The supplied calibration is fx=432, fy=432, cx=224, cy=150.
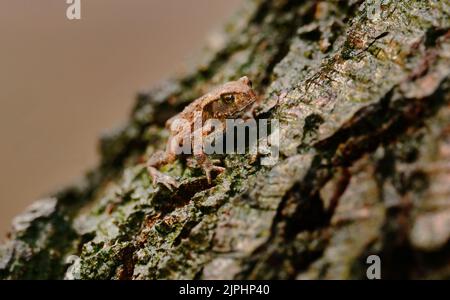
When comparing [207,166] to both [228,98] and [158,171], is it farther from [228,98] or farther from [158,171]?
[228,98]

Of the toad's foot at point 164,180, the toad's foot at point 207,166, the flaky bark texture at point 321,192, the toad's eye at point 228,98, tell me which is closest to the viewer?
the flaky bark texture at point 321,192

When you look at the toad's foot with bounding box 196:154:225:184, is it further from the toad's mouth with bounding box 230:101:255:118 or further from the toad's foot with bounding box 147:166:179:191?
the toad's mouth with bounding box 230:101:255:118

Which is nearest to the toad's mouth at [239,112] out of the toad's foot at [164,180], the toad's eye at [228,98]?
the toad's eye at [228,98]

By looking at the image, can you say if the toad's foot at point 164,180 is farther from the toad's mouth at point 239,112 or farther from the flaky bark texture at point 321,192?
the toad's mouth at point 239,112

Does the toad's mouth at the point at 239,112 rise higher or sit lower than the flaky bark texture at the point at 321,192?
higher

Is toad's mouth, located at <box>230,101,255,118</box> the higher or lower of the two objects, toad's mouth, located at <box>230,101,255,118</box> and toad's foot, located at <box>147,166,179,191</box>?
the higher

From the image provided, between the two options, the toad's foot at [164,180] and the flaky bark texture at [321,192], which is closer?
the flaky bark texture at [321,192]

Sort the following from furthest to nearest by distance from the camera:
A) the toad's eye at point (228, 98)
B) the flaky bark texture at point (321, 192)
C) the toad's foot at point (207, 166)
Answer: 1. the toad's eye at point (228, 98)
2. the toad's foot at point (207, 166)
3. the flaky bark texture at point (321, 192)

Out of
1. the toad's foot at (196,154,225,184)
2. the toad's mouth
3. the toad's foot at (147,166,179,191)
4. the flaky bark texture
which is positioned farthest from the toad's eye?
the toad's foot at (147,166,179,191)
